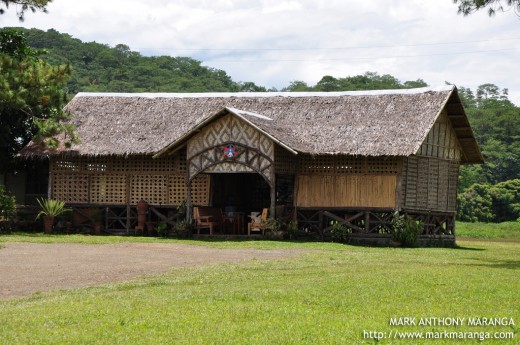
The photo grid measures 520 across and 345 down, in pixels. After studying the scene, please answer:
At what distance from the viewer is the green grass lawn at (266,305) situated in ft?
31.7

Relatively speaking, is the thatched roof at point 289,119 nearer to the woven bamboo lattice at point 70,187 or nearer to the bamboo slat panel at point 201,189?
the woven bamboo lattice at point 70,187

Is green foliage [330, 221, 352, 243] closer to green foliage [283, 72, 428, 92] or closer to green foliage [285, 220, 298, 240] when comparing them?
green foliage [285, 220, 298, 240]

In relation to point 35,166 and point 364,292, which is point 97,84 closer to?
point 35,166

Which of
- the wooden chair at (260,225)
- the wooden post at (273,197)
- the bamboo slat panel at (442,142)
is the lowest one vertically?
the wooden chair at (260,225)

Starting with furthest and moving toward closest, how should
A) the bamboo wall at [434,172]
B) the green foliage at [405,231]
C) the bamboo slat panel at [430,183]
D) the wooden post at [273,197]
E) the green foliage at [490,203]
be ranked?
1. the green foliage at [490,203]
2. the bamboo wall at [434,172]
3. the bamboo slat panel at [430,183]
4. the wooden post at [273,197]
5. the green foliage at [405,231]

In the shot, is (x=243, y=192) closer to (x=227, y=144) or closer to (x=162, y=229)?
(x=162, y=229)

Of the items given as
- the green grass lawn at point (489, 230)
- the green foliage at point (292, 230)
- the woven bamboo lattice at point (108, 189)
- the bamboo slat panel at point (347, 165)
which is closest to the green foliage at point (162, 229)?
the woven bamboo lattice at point (108, 189)

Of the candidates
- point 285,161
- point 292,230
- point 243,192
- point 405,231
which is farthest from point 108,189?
point 405,231

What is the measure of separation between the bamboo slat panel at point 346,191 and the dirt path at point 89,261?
17.7 feet

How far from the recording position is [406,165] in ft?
91.1

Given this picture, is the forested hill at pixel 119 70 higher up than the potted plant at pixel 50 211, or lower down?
higher up

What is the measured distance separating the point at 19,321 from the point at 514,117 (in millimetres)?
54468

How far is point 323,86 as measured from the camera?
227 ft

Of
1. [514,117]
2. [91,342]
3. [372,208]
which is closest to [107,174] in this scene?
[372,208]
